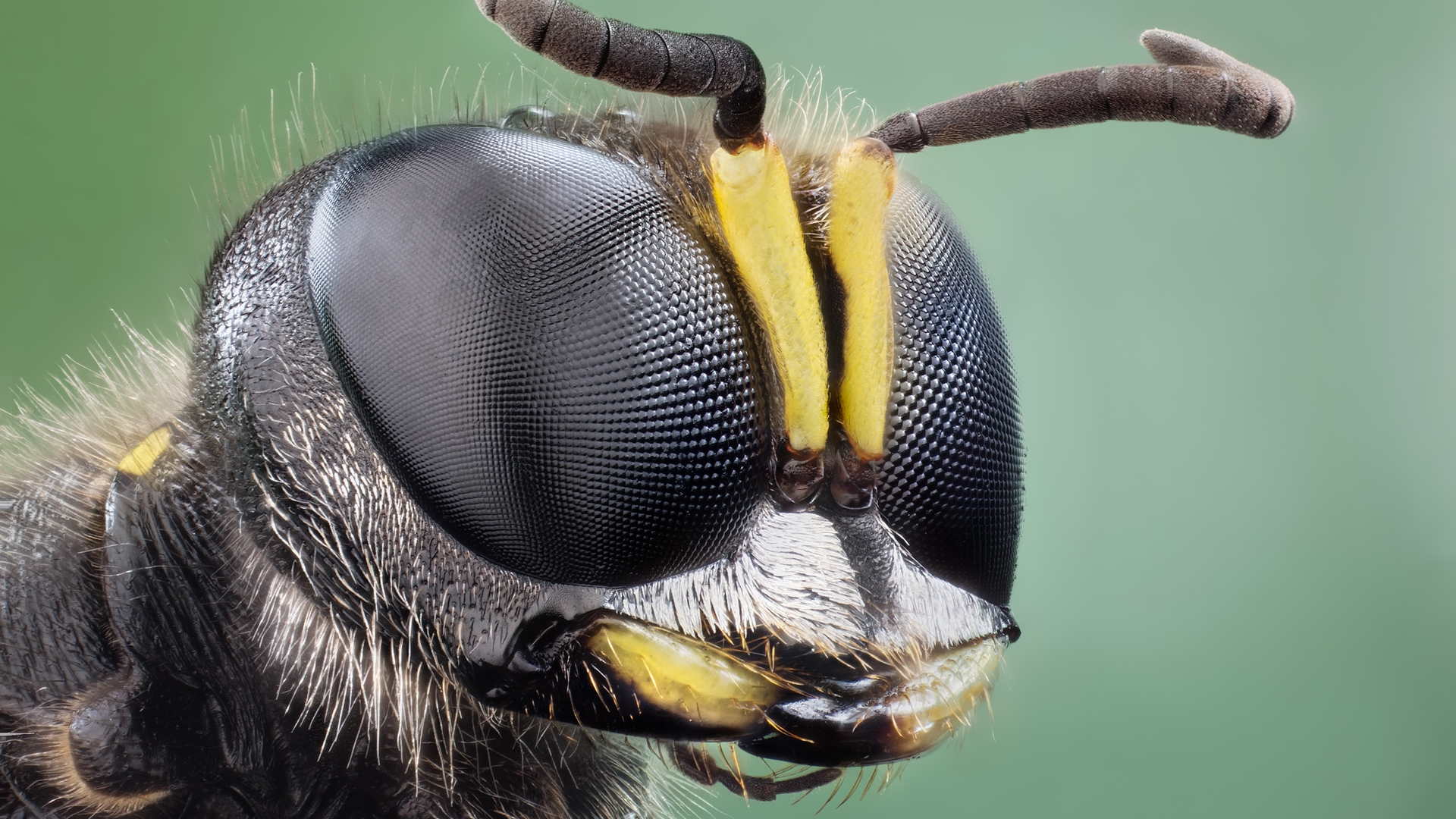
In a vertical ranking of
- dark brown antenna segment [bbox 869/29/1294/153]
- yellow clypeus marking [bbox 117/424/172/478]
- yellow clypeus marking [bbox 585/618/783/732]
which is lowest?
yellow clypeus marking [bbox 585/618/783/732]

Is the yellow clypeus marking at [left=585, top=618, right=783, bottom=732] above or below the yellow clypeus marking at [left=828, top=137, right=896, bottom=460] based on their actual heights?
below

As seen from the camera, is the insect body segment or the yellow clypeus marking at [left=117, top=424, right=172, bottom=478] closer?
the insect body segment

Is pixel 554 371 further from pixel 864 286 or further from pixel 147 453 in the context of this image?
pixel 147 453

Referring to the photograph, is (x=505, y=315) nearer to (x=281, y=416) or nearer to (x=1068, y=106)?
(x=281, y=416)

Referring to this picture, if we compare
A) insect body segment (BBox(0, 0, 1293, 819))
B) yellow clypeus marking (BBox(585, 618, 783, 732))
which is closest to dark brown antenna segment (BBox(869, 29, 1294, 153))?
insect body segment (BBox(0, 0, 1293, 819))

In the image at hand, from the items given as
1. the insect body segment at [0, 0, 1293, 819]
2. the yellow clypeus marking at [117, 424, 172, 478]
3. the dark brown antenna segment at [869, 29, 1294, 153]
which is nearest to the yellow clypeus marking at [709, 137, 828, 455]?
the insect body segment at [0, 0, 1293, 819]

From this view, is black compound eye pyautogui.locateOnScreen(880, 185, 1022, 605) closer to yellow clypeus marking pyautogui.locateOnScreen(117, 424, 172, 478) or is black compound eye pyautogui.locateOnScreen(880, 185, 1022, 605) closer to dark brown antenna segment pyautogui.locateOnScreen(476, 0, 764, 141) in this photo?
dark brown antenna segment pyautogui.locateOnScreen(476, 0, 764, 141)

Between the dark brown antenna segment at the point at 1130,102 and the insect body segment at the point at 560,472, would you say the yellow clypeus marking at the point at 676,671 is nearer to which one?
the insect body segment at the point at 560,472

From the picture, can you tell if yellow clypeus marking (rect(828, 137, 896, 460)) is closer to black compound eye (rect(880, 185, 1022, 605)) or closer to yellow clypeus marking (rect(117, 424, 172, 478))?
black compound eye (rect(880, 185, 1022, 605))

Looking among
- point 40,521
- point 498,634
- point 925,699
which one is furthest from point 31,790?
point 925,699
